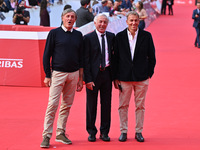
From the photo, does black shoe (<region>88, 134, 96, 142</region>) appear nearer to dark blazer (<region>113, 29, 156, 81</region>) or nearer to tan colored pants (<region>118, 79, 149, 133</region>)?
tan colored pants (<region>118, 79, 149, 133</region>)

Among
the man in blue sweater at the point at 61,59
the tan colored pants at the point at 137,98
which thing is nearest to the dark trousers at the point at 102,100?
the tan colored pants at the point at 137,98

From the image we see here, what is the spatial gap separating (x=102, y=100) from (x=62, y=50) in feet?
3.31

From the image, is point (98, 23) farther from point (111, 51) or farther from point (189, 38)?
point (189, 38)

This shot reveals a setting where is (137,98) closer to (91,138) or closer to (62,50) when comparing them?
(91,138)

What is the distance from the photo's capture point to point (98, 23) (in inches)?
255

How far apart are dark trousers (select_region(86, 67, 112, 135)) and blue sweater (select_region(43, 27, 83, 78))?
456 mm

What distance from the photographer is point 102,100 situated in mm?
6738

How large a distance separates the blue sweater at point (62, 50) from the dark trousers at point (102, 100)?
456 mm

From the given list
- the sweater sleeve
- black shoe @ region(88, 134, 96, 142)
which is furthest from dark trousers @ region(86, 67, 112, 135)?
the sweater sleeve

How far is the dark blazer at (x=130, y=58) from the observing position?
659cm

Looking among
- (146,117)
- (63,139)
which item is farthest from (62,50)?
(146,117)

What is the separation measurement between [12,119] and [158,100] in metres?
3.24

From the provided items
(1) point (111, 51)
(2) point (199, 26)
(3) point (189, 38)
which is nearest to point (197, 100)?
(1) point (111, 51)

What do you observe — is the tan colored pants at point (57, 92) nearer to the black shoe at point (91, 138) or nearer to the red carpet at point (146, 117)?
the red carpet at point (146, 117)
